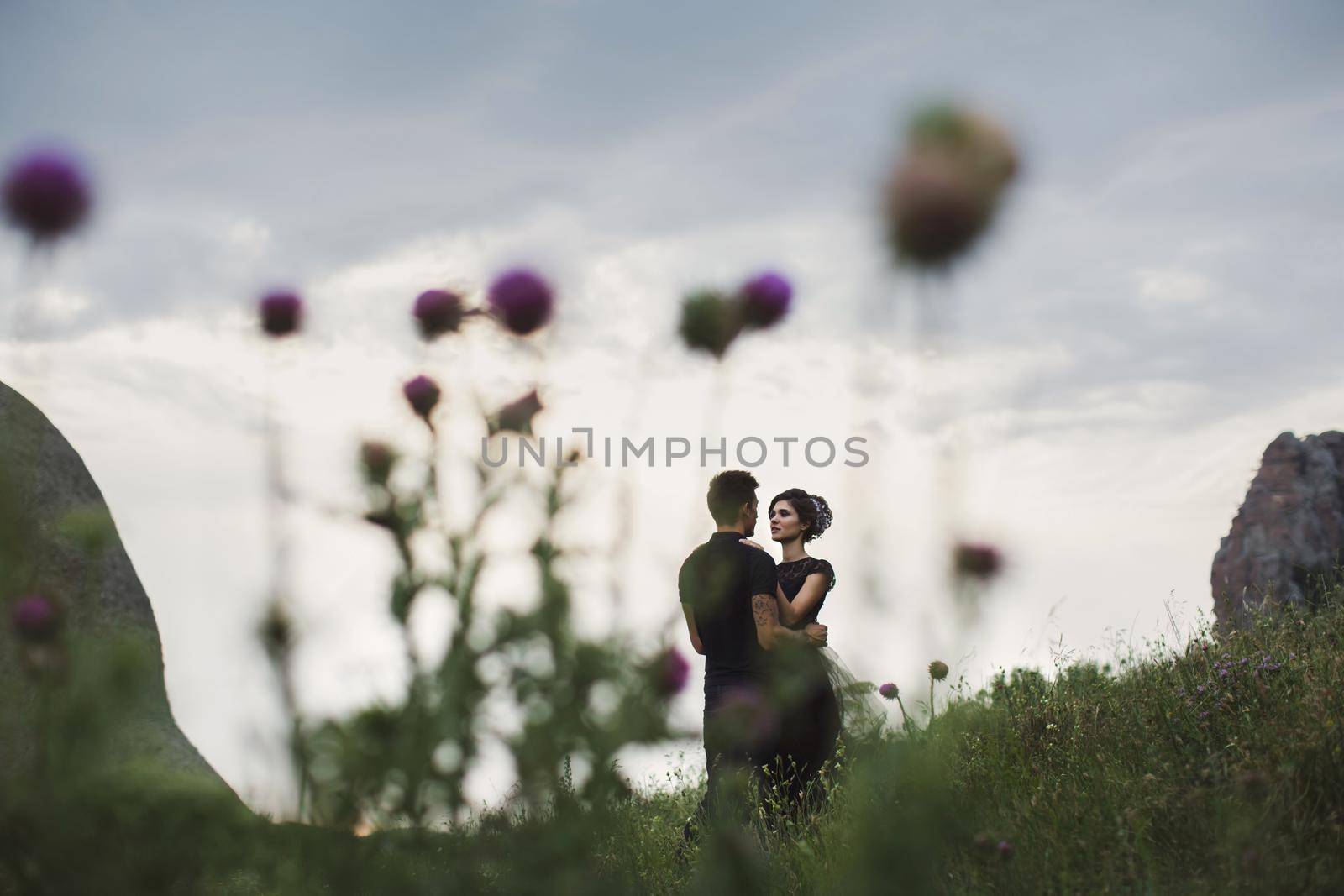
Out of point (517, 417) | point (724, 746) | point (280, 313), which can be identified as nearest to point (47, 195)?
point (280, 313)

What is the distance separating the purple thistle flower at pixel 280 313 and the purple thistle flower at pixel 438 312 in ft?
1.24

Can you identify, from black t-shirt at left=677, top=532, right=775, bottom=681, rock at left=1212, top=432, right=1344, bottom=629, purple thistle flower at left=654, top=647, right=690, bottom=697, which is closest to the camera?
purple thistle flower at left=654, top=647, right=690, bottom=697

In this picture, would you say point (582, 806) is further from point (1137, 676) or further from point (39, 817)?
point (1137, 676)

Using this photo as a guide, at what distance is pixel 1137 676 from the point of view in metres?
5.46

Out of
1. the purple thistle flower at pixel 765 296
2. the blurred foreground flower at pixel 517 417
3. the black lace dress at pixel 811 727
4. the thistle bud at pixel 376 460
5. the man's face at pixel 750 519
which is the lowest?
the black lace dress at pixel 811 727

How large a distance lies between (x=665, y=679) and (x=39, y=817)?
1550mm

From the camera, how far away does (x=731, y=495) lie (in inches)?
170

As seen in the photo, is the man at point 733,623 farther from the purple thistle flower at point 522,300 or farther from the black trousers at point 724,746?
the purple thistle flower at point 522,300

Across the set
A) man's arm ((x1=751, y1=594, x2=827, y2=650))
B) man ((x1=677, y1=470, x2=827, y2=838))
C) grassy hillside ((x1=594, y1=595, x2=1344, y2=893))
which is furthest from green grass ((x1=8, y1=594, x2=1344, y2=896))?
man's arm ((x1=751, y1=594, x2=827, y2=650))

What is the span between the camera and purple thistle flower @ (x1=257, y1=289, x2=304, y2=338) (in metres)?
2.40

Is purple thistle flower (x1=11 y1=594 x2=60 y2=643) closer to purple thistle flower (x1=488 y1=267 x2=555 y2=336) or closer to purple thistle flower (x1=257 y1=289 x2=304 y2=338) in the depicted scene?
purple thistle flower (x1=257 y1=289 x2=304 y2=338)

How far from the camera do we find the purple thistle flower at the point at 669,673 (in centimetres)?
202

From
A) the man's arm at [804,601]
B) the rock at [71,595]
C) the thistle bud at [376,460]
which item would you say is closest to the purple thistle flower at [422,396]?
the thistle bud at [376,460]

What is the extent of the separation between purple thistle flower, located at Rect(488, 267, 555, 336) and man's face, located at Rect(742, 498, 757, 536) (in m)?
2.28
